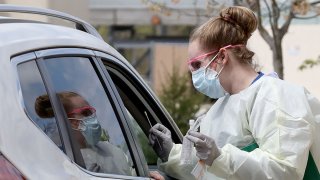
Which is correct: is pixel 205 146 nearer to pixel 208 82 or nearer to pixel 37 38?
pixel 208 82

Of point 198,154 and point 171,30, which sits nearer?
point 198,154

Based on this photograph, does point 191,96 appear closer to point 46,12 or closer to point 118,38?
point 118,38

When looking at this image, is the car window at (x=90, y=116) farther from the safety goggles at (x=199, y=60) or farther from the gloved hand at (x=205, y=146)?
the safety goggles at (x=199, y=60)

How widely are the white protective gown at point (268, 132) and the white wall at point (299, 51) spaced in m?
13.8

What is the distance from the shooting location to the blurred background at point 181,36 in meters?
9.87

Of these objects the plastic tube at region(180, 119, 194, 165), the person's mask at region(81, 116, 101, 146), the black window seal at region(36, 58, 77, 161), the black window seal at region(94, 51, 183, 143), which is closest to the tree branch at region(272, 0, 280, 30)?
the black window seal at region(94, 51, 183, 143)

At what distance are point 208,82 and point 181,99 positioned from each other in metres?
11.1

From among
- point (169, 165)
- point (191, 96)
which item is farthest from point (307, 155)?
point (191, 96)

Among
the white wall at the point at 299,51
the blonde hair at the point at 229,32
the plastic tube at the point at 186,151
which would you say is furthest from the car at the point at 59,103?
the white wall at the point at 299,51

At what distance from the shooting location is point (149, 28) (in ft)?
69.9

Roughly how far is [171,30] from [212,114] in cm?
1721

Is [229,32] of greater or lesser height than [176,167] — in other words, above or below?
above

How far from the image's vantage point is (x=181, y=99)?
48.4 feet

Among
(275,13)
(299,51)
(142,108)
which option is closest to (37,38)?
(142,108)
